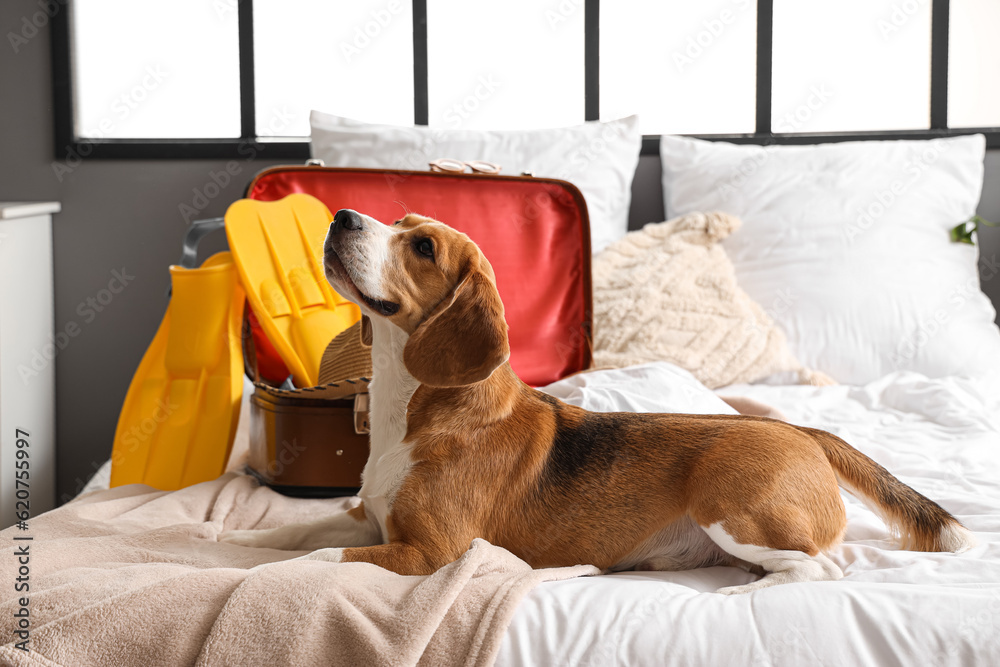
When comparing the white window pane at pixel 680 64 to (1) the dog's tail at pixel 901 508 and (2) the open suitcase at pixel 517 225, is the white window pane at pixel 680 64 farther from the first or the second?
(1) the dog's tail at pixel 901 508

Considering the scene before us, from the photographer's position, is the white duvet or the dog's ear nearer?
the white duvet

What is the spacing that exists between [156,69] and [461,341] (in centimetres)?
251

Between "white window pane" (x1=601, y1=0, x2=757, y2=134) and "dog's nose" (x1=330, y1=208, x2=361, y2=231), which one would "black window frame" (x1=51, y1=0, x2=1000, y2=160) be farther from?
"dog's nose" (x1=330, y1=208, x2=361, y2=231)

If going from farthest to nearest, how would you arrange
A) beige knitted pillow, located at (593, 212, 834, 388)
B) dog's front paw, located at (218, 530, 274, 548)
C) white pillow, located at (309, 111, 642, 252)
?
white pillow, located at (309, 111, 642, 252), beige knitted pillow, located at (593, 212, 834, 388), dog's front paw, located at (218, 530, 274, 548)

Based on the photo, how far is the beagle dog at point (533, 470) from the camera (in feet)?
3.68

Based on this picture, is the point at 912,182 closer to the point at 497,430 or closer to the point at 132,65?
the point at 497,430

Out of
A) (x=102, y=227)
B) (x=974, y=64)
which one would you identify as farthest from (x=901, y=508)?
(x=102, y=227)

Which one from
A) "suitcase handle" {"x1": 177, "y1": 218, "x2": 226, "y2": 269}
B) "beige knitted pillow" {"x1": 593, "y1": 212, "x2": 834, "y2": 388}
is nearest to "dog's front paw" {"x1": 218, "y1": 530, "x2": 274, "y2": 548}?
"suitcase handle" {"x1": 177, "y1": 218, "x2": 226, "y2": 269}

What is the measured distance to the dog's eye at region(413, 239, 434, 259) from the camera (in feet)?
3.98

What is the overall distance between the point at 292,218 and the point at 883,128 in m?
2.45

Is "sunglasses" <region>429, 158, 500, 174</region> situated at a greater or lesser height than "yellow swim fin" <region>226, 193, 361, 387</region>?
greater

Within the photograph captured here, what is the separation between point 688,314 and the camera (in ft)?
7.29

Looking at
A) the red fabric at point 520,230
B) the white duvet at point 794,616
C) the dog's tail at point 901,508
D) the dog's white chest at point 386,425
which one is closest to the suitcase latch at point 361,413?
the dog's white chest at point 386,425

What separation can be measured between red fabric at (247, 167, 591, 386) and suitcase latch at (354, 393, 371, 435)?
713 mm
